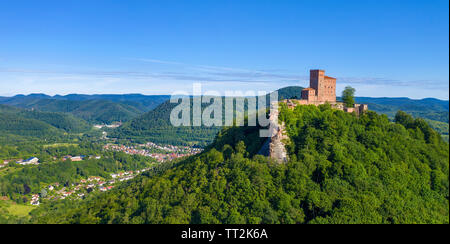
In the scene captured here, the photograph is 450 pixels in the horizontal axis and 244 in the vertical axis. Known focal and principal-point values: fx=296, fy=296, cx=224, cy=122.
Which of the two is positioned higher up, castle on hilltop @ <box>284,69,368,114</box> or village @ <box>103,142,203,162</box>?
castle on hilltop @ <box>284,69,368,114</box>

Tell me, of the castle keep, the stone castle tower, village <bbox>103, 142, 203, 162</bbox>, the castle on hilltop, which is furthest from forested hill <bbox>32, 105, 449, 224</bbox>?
village <bbox>103, 142, 203, 162</bbox>

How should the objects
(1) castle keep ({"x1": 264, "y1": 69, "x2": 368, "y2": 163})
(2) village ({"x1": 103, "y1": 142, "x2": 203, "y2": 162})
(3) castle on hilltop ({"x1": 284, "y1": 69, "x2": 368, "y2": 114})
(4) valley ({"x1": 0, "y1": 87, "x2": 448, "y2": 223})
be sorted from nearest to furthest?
(4) valley ({"x1": 0, "y1": 87, "x2": 448, "y2": 223}), (1) castle keep ({"x1": 264, "y1": 69, "x2": 368, "y2": 163}), (3) castle on hilltop ({"x1": 284, "y1": 69, "x2": 368, "y2": 114}), (2) village ({"x1": 103, "y1": 142, "x2": 203, "y2": 162})

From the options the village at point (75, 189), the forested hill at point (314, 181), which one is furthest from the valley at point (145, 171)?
the forested hill at point (314, 181)

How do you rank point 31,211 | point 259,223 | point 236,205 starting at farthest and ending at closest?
point 31,211 → point 236,205 → point 259,223

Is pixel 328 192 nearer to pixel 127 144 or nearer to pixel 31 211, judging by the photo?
pixel 31 211

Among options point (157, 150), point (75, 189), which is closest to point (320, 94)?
point (75, 189)

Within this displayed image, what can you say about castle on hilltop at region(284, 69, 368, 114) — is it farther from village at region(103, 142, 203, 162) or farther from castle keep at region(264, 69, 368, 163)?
village at region(103, 142, 203, 162)

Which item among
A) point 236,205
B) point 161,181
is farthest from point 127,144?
point 236,205
